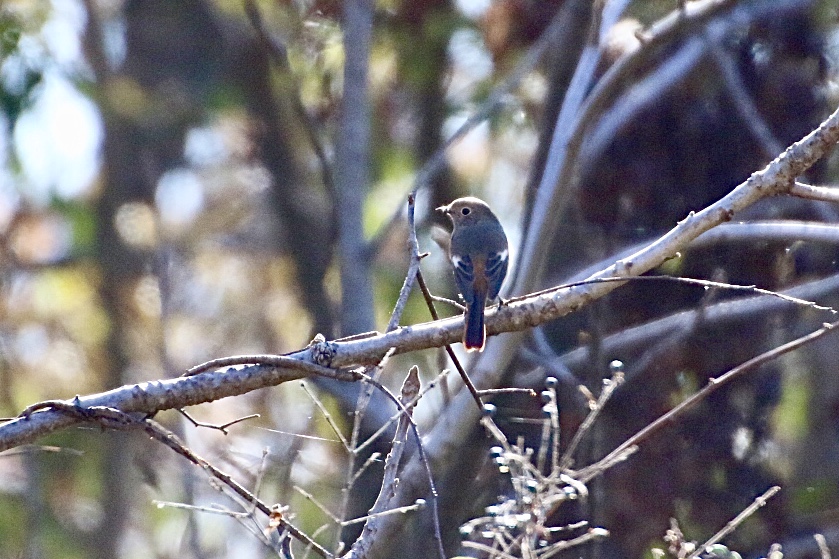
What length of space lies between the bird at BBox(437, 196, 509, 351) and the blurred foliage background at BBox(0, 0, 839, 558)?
20.5 inches

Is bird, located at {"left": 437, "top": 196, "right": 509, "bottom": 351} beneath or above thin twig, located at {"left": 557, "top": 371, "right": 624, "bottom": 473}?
above

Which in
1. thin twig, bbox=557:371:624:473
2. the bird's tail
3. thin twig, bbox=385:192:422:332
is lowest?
thin twig, bbox=557:371:624:473

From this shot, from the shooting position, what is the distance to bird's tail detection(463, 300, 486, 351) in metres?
3.55

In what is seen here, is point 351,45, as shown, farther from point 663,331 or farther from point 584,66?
point 663,331

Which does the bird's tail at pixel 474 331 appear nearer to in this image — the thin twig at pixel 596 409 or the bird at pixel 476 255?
the bird at pixel 476 255

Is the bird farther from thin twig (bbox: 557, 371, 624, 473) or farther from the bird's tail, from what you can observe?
thin twig (bbox: 557, 371, 624, 473)

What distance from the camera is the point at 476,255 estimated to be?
16.3 feet

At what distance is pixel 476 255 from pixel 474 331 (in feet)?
4.60

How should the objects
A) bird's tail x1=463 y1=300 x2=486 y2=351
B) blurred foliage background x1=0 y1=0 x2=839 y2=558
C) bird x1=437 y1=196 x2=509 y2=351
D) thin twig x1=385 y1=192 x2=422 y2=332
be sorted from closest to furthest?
thin twig x1=385 y1=192 x2=422 y2=332 < bird's tail x1=463 y1=300 x2=486 y2=351 < bird x1=437 y1=196 x2=509 y2=351 < blurred foliage background x1=0 y1=0 x2=839 y2=558

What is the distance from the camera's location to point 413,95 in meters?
9.09

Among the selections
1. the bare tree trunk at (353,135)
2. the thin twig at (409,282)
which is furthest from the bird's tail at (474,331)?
the bare tree trunk at (353,135)

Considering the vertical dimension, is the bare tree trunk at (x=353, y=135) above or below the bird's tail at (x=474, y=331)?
above

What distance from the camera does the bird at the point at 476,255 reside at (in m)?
4.41

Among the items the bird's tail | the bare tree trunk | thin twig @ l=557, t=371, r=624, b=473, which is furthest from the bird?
the bare tree trunk
